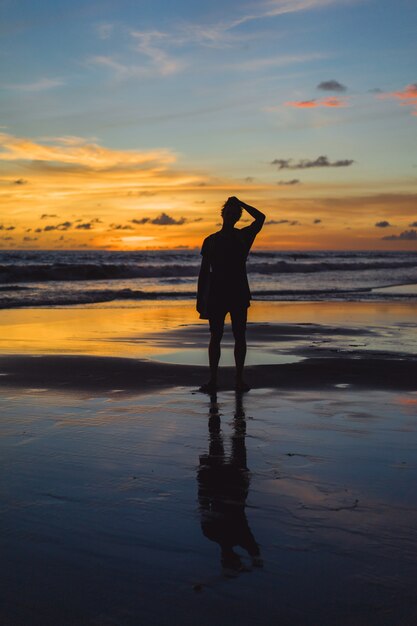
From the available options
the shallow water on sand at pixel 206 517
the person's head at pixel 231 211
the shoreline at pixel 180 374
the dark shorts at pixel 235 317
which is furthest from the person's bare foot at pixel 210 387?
the person's head at pixel 231 211

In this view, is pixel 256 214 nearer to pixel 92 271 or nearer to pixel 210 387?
pixel 210 387

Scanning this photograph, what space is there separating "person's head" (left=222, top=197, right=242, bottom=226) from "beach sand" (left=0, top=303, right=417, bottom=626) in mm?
1793

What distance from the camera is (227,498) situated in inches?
153

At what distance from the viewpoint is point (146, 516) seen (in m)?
3.55

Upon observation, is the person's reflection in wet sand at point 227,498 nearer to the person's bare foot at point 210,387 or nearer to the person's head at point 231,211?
the person's bare foot at point 210,387

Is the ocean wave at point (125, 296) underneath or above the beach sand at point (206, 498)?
above

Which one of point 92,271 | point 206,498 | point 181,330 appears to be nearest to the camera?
point 206,498

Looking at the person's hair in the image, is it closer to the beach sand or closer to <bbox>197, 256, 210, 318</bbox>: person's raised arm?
<bbox>197, 256, 210, 318</bbox>: person's raised arm

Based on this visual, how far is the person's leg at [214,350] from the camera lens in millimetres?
7452

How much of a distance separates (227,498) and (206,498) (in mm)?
114

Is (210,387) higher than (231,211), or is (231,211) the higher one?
(231,211)

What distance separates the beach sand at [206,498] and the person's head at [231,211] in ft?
5.88

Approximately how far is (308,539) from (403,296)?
70.2ft

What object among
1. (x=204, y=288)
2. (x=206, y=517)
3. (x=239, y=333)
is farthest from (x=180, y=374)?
(x=206, y=517)
